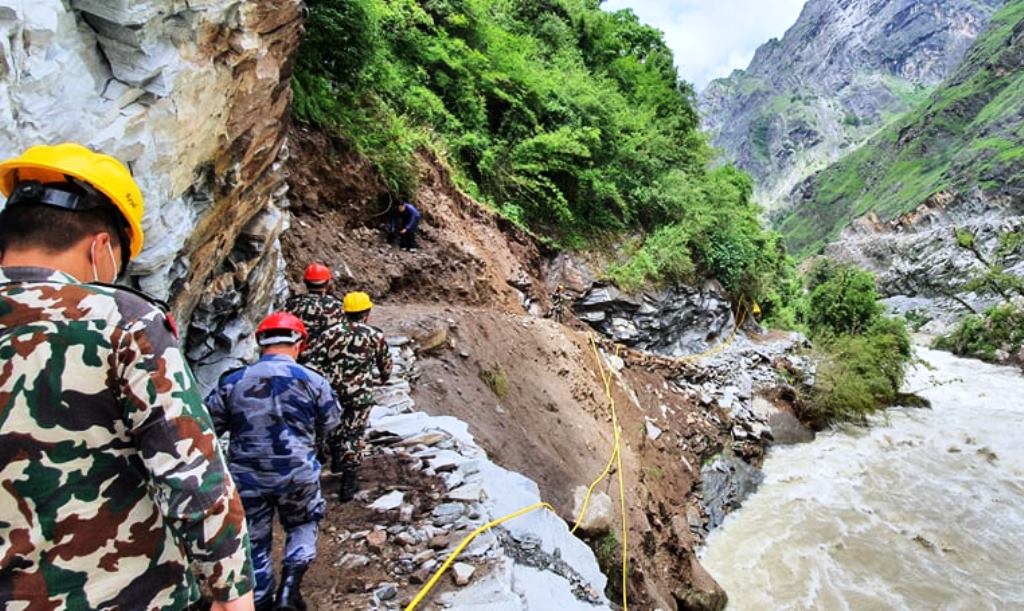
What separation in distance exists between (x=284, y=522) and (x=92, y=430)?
66.4 inches

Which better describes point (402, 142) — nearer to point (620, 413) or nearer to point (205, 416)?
point (620, 413)

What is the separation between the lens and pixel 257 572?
8.29ft

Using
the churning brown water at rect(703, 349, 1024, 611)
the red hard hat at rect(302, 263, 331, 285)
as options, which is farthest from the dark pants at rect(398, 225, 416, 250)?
the churning brown water at rect(703, 349, 1024, 611)

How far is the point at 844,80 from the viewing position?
490 ft

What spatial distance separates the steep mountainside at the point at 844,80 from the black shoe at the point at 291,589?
13592 centimetres

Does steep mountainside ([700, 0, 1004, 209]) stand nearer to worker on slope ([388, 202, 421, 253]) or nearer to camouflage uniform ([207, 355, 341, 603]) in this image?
worker on slope ([388, 202, 421, 253])

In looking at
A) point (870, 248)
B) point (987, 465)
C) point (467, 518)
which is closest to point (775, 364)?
point (987, 465)

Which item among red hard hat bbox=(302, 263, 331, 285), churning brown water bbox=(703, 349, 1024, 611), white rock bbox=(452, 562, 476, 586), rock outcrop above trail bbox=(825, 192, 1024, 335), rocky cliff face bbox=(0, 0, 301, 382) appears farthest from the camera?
rock outcrop above trail bbox=(825, 192, 1024, 335)

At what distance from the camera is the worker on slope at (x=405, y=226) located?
8.66 metres

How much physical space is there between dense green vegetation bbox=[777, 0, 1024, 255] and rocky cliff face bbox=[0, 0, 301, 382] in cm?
6019

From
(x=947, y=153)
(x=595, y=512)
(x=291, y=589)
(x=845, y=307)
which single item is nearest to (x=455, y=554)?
(x=291, y=589)

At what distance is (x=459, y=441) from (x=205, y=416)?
11.4 ft

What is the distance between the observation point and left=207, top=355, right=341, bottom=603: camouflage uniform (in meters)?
2.46

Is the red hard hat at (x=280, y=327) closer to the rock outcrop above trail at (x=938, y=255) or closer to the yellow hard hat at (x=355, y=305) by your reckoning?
the yellow hard hat at (x=355, y=305)
